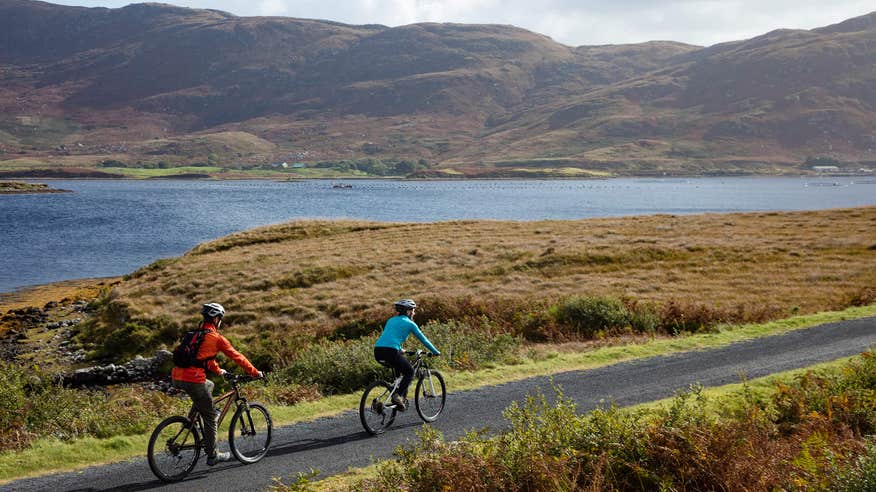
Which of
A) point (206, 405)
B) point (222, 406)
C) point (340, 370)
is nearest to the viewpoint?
point (206, 405)

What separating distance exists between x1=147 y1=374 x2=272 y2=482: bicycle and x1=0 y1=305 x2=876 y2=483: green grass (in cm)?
162

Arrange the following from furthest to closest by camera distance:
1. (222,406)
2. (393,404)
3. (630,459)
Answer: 1. (393,404)
2. (222,406)
3. (630,459)

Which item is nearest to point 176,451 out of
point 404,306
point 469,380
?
point 404,306

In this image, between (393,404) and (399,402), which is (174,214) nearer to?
(393,404)

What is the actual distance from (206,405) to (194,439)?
84 centimetres

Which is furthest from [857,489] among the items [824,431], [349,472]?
[349,472]

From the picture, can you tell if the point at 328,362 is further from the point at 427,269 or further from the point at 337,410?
the point at 427,269

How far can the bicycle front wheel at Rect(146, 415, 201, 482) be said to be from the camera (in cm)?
1226

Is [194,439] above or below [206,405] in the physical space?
below

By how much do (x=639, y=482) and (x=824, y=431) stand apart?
442 centimetres

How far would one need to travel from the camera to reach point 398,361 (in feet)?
48.5

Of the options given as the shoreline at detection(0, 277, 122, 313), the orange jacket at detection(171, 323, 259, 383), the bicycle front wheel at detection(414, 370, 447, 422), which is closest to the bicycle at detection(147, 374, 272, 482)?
the orange jacket at detection(171, 323, 259, 383)

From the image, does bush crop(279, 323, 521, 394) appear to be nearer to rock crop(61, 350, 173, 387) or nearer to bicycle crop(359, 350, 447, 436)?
bicycle crop(359, 350, 447, 436)

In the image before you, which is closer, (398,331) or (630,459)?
(630,459)
